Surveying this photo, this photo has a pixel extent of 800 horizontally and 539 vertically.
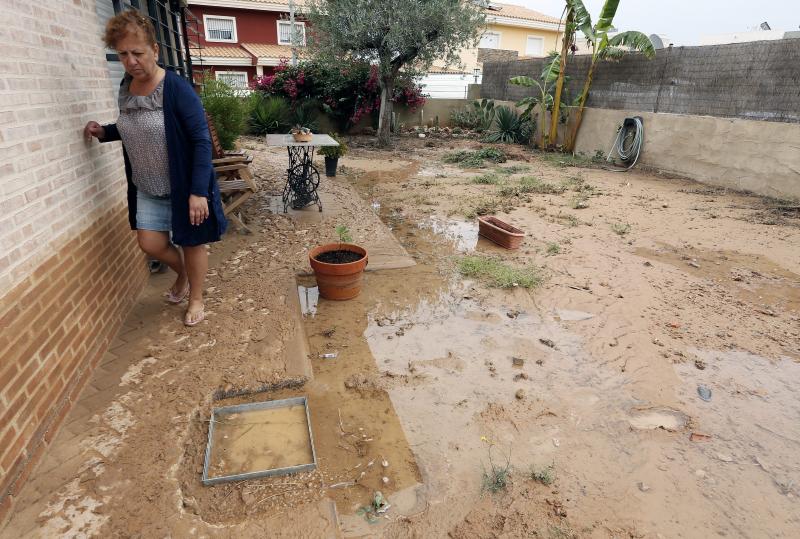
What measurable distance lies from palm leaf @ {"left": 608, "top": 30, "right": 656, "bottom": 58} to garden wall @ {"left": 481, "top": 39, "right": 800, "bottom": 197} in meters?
0.42

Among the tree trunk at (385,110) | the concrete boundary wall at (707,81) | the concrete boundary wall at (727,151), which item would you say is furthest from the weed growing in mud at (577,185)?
the tree trunk at (385,110)

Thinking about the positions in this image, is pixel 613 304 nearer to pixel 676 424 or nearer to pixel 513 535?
pixel 676 424

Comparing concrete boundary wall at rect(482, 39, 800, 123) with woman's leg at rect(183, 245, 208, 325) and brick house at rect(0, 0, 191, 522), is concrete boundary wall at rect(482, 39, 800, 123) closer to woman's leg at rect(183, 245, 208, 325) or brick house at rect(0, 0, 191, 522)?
woman's leg at rect(183, 245, 208, 325)

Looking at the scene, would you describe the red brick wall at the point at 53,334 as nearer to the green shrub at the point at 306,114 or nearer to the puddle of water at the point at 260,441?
the puddle of water at the point at 260,441

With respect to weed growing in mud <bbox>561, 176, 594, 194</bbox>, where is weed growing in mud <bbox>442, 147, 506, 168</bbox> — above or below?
above

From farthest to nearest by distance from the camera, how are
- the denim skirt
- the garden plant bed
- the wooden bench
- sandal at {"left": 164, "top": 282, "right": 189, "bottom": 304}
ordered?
the wooden bench, the garden plant bed, sandal at {"left": 164, "top": 282, "right": 189, "bottom": 304}, the denim skirt

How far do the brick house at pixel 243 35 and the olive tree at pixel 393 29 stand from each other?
40.9 feet

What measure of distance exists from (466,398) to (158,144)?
2309mm

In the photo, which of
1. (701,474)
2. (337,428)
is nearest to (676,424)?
(701,474)

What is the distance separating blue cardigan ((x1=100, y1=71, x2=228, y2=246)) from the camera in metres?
2.45

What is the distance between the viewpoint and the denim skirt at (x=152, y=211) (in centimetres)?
270

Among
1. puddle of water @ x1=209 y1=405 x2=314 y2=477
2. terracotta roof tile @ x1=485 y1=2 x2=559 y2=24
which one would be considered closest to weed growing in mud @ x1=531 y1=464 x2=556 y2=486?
puddle of water @ x1=209 y1=405 x2=314 y2=477

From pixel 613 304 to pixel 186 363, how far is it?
3311 mm

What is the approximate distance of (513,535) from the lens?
1792 millimetres
